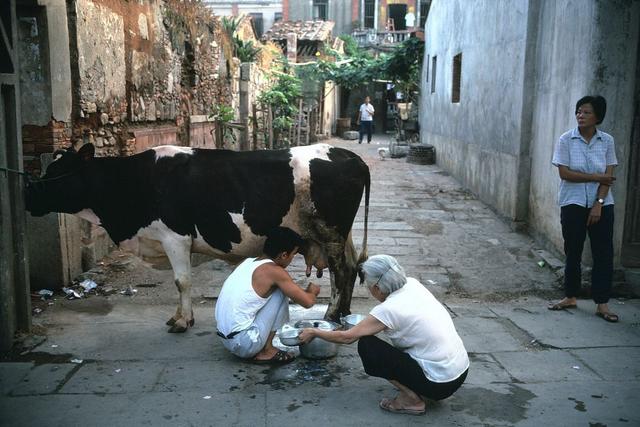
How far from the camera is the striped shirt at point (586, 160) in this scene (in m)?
5.41

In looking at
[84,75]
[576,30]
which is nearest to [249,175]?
[84,75]

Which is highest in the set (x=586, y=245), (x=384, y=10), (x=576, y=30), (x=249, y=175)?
(x=384, y=10)

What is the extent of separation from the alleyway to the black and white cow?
669mm

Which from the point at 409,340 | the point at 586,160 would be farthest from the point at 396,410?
the point at 586,160

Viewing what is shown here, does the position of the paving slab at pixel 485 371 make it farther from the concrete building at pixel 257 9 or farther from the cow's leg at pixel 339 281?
the concrete building at pixel 257 9

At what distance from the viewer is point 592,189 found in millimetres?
5426

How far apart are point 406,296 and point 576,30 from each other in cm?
476

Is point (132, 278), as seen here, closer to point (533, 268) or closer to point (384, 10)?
point (533, 268)

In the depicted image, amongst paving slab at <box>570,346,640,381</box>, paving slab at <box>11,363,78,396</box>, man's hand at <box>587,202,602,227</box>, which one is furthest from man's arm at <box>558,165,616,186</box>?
paving slab at <box>11,363,78,396</box>

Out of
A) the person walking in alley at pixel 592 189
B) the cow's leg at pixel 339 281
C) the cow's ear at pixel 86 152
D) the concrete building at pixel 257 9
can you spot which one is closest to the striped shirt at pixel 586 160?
the person walking in alley at pixel 592 189

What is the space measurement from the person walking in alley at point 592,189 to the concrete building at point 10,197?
463cm

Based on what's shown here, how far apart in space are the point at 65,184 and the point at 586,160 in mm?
4564

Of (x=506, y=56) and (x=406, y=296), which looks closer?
(x=406, y=296)

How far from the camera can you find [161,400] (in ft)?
12.8
